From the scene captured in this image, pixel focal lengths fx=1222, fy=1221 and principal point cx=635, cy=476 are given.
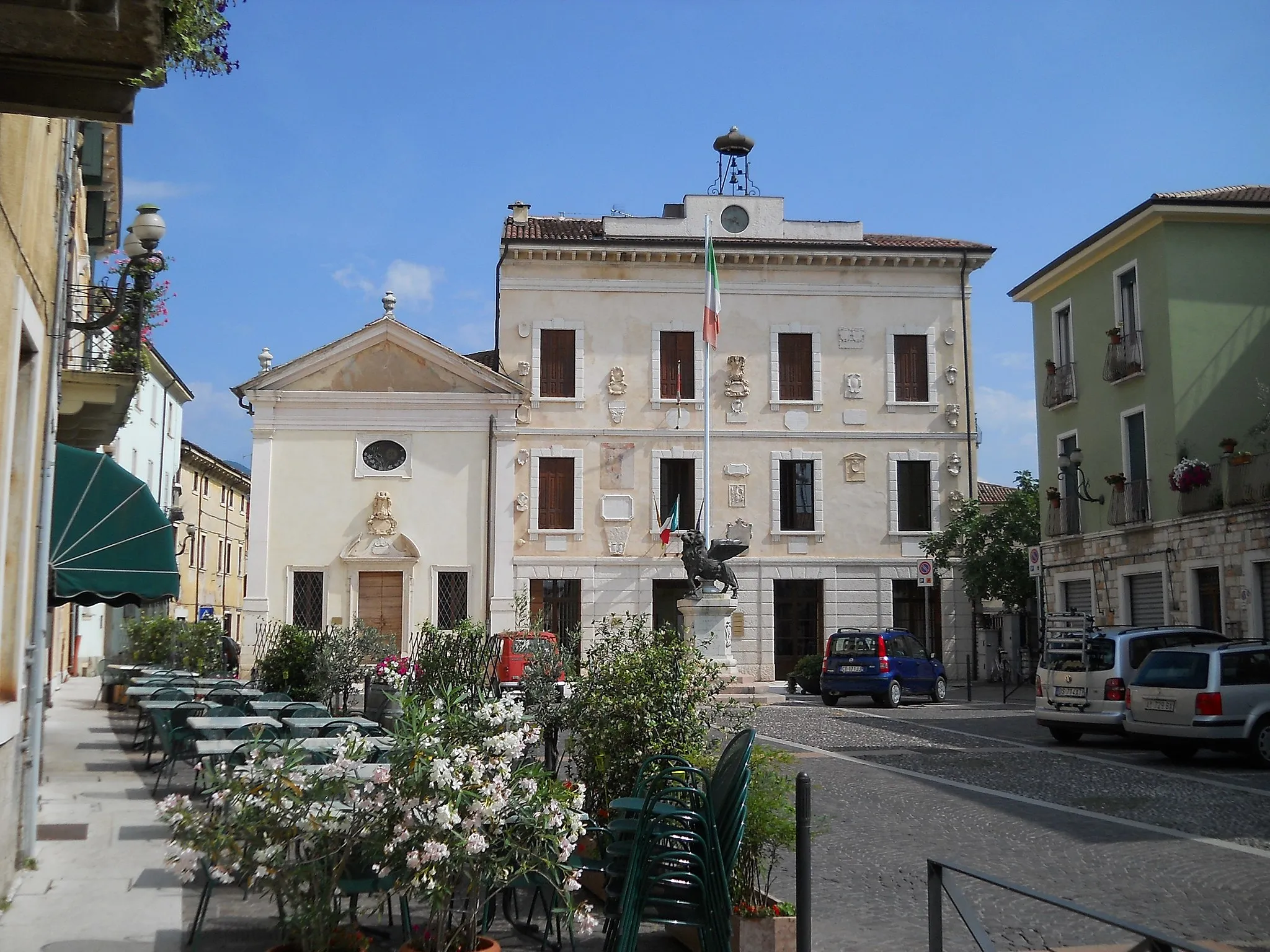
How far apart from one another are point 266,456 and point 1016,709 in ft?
64.7

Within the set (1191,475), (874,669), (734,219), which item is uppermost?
(734,219)

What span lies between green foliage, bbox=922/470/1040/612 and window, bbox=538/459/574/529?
979 cm

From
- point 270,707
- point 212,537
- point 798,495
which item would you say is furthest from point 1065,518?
point 212,537

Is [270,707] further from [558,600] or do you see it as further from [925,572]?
[558,600]

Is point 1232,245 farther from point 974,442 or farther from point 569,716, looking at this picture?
point 569,716

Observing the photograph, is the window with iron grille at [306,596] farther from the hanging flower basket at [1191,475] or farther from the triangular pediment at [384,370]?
the hanging flower basket at [1191,475]

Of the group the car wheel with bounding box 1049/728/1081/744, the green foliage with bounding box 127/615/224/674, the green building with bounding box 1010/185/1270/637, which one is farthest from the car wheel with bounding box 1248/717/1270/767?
the green foliage with bounding box 127/615/224/674

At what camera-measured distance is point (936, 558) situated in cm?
3278

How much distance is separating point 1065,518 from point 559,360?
45.3 ft

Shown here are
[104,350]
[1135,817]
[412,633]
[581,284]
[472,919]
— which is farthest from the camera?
[581,284]

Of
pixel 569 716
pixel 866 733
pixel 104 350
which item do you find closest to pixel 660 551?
pixel 866 733

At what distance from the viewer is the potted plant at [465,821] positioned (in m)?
5.01

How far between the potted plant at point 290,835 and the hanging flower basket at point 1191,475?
21.3 m

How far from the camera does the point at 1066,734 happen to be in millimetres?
17500
